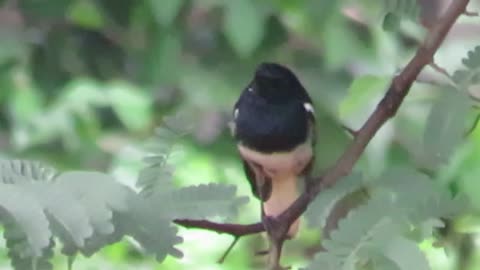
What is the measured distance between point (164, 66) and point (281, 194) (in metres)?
1.27

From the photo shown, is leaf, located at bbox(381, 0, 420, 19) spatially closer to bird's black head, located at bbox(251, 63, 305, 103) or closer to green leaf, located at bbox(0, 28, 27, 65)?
bird's black head, located at bbox(251, 63, 305, 103)

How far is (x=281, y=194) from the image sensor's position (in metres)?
1.28

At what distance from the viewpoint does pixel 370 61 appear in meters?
2.51

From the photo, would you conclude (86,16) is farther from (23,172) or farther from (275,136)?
(23,172)

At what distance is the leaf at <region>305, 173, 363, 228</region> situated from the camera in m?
0.96

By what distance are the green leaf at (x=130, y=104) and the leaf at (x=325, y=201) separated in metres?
1.64

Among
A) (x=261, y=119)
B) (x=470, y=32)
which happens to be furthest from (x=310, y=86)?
(x=261, y=119)

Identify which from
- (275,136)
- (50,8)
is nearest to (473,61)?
(275,136)

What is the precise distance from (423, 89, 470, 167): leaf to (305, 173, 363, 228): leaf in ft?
0.23

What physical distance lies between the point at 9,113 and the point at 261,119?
1593mm

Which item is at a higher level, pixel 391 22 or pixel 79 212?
pixel 391 22

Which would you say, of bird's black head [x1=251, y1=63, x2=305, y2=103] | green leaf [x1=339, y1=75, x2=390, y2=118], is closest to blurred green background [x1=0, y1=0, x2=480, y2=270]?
bird's black head [x1=251, y1=63, x2=305, y2=103]

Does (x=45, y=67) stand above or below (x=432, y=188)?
below

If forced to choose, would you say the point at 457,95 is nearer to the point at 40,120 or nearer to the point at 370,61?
the point at 370,61
